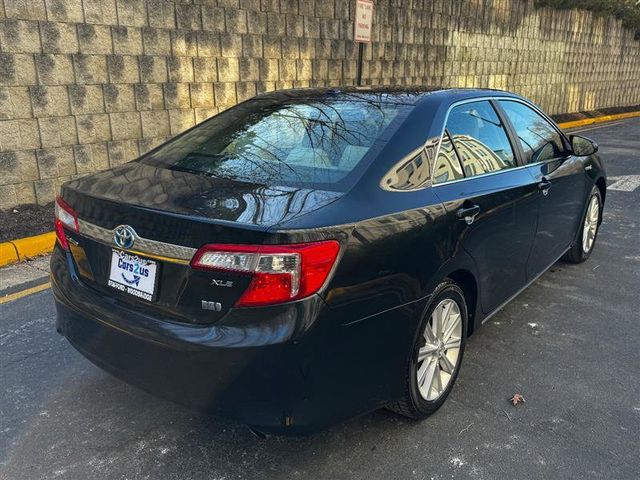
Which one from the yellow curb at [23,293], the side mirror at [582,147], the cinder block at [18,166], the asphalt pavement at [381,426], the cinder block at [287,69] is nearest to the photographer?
the asphalt pavement at [381,426]

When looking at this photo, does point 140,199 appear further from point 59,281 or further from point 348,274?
point 348,274

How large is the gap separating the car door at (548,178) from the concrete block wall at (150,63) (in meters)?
4.58

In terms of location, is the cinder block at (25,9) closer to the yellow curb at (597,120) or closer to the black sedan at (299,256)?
the black sedan at (299,256)

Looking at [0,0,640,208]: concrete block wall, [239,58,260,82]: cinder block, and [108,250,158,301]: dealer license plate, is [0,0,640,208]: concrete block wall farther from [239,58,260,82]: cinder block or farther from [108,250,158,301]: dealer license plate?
[108,250,158,301]: dealer license plate

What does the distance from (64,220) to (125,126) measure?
439 centimetres

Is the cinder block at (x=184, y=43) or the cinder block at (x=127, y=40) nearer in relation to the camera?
the cinder block at (x=127, y=40)

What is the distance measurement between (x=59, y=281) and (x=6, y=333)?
129cm

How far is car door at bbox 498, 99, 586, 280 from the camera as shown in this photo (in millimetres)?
3766

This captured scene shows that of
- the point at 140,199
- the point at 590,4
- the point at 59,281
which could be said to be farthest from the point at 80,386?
the point at 590,4

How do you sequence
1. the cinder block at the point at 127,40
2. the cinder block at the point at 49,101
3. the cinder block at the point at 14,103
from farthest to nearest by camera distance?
the cinder block at the point at 127,40, the cinder block at the point at 49,101, the cinder block at the point at 14,103

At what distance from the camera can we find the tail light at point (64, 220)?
253 centimetres

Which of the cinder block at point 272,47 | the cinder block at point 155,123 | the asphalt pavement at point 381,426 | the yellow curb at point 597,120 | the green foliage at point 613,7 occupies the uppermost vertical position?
the green foliage at point 613,7

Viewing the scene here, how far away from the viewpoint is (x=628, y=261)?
16.9ft

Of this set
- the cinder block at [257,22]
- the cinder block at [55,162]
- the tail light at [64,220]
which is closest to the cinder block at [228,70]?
the cinder block at [257,22]
